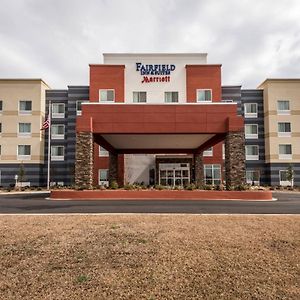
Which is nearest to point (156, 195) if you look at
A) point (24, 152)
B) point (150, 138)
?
point (150, 138)

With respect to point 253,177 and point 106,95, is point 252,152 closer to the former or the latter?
point 253,177

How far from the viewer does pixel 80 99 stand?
44.6 meters

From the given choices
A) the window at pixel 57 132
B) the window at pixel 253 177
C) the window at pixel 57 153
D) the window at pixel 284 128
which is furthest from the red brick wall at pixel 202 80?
the window at pixel 57 153

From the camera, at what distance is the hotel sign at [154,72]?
116ft

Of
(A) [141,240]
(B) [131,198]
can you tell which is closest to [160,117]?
(B) [131,198]

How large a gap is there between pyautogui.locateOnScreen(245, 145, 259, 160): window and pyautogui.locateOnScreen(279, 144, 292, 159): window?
322cm

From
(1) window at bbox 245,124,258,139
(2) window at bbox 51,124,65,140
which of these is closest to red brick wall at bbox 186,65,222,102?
(1) window at bbox 245,124,258,139

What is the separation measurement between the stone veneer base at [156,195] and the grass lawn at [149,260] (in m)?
9.78

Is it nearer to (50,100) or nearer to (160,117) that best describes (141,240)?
(160,117)

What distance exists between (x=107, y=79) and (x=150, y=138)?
453 inches

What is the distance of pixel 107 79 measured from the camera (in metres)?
35.9

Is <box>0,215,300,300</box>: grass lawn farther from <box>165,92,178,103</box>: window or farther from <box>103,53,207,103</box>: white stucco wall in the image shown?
<box>103,53,207,103</box>: white stucco wall

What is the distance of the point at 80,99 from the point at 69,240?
1467 inches

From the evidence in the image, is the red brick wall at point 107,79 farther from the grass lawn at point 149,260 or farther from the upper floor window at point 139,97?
the grass lawn at point 149,260
